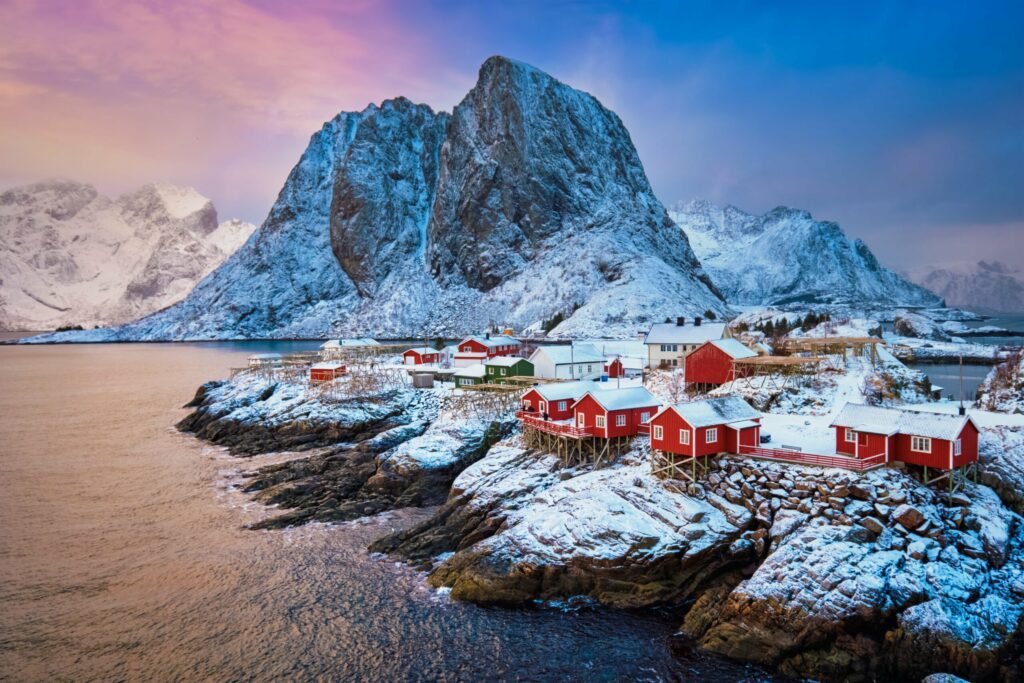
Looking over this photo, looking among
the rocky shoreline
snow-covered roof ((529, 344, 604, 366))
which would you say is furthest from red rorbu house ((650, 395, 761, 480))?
snow-covered roof ((529, 344, 604, 366))

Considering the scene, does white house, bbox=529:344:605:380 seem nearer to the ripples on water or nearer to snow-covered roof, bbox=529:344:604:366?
snow-covered roof, bbox=529:344:604:366

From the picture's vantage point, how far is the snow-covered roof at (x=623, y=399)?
114 ft

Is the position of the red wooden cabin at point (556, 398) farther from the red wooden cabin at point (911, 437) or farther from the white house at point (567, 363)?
the white house at point (567, 363)

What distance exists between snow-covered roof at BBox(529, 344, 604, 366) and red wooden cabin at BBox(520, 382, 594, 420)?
56.6ft

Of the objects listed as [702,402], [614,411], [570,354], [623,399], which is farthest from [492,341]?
[702,402]

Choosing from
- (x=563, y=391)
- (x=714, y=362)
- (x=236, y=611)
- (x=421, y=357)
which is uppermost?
(x=714, y=362)

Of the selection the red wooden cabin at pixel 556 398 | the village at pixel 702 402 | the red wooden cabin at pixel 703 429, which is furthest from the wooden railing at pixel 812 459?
the red wooden cabin at pixel 556 398

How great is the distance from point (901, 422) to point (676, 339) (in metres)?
35.0

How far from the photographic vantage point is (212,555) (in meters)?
29.4

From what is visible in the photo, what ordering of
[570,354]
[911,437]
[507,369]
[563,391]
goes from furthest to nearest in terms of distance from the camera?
1. [570,354]
2. [507,369]
3. [563,391]
4. [911,437]

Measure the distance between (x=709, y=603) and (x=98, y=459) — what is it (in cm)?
5046

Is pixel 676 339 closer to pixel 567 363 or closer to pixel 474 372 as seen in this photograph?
pixel 567 363

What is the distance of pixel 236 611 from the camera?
78.7 feet

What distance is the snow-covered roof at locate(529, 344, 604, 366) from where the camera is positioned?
58375 mm
